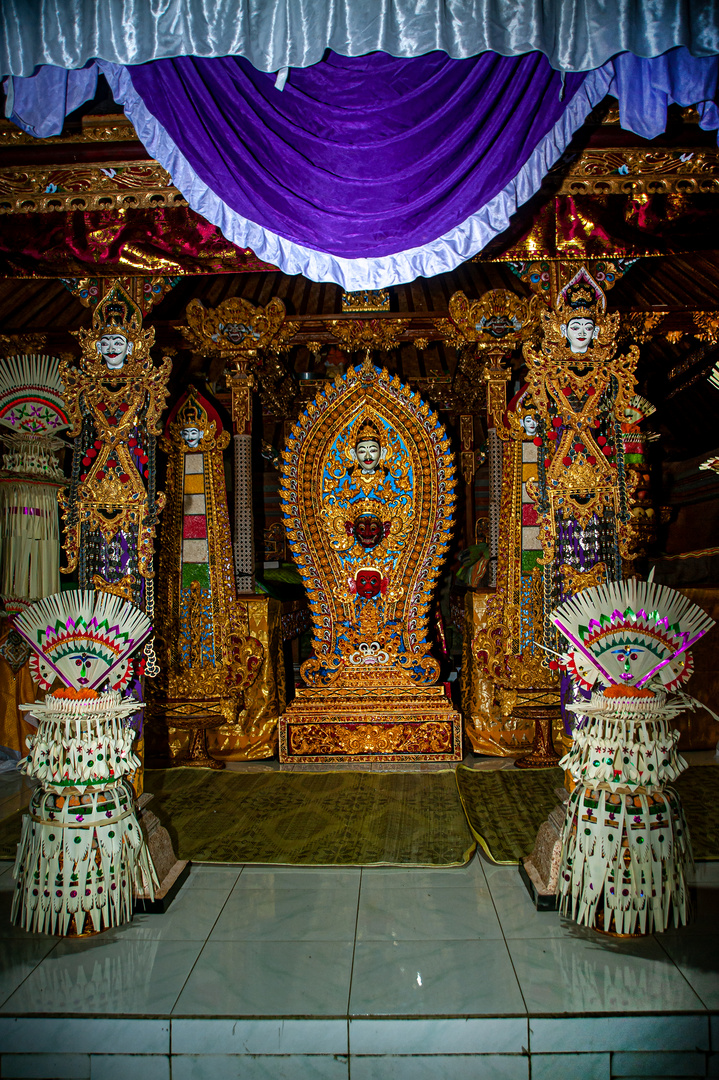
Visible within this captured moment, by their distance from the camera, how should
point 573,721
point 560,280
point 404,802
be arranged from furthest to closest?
point 404,802
point 560,280
point 573,721

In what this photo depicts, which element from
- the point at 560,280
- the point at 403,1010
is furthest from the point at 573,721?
the point at 560,280

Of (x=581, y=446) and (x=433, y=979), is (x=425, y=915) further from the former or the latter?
(x=581, y=446)

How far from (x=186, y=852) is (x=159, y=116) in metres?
3.04

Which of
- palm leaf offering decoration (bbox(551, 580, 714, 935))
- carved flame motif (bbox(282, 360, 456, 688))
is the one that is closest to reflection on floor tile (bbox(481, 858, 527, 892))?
palm leaf offering decoration (bbox(551, 580, 714, 935))

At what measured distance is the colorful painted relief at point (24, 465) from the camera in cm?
503

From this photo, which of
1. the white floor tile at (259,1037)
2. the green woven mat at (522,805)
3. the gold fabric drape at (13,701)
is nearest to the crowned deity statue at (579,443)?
the green woven mat at (522,805)

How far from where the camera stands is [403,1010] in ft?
6.64

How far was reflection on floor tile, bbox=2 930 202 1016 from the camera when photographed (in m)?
2.06

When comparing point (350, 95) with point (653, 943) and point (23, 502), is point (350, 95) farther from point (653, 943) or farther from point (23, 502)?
point (23, 502)

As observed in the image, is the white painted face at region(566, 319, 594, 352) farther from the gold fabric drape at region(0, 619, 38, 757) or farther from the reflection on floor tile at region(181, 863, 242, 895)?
the gold fabric drape at region(0, 619, 38, 757)

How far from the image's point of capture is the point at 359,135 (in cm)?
238

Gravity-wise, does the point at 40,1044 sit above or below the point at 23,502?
below

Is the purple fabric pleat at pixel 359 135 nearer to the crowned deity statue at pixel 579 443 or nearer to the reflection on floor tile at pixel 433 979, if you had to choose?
the crowned deity statue at pixel 579 443

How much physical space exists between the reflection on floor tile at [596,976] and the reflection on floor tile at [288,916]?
65 centimetres
